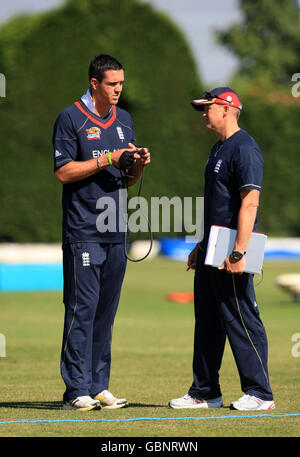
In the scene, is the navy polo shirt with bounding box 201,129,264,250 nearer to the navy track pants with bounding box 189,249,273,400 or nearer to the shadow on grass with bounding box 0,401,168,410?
the navy track pants with bounding box 189,249,273,400

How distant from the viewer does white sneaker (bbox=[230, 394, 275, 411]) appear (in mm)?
6379

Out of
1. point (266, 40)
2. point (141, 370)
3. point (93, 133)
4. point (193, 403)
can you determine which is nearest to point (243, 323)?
point (193, 403)

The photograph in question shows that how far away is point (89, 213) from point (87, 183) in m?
0.22

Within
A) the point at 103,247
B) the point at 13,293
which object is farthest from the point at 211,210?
the point at 13,293

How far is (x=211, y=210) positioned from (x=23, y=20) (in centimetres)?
2371

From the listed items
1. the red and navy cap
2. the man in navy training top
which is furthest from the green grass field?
the red and navy cap

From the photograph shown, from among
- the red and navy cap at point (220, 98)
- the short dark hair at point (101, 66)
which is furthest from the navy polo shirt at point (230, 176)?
the short dark hair at point (101, 66)

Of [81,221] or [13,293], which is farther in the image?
[13,293]

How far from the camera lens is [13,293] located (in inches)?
722

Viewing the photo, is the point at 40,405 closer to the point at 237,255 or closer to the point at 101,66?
the point at 237,255

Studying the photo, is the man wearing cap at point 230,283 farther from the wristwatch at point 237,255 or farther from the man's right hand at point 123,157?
the man's right hand at point 123,157

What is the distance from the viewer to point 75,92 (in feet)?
94.4

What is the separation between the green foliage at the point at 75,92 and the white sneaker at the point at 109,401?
21.4 m
